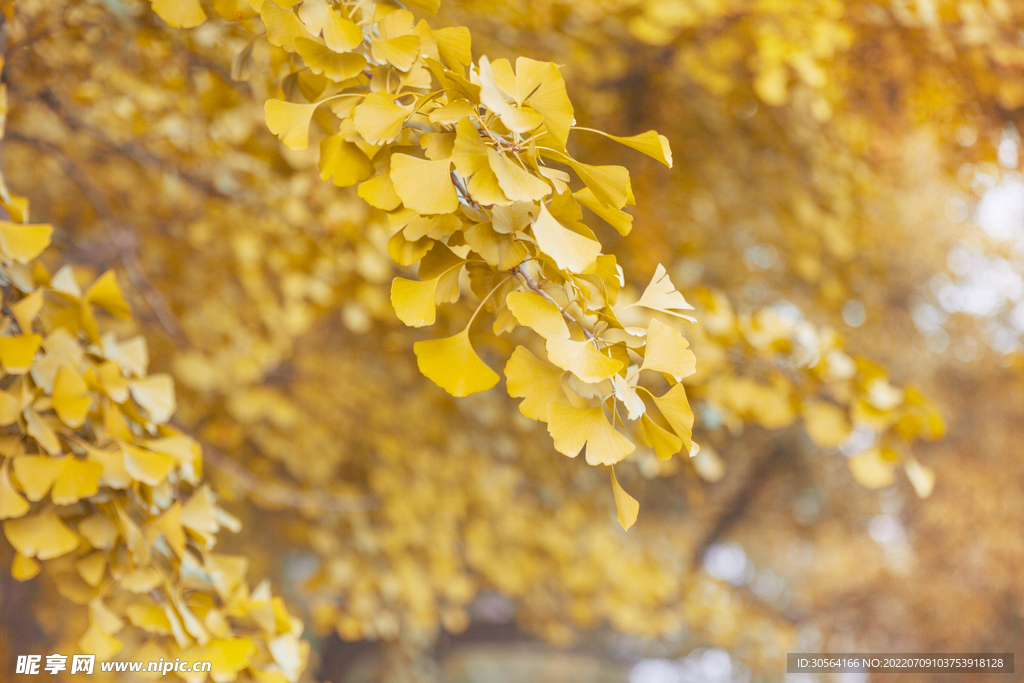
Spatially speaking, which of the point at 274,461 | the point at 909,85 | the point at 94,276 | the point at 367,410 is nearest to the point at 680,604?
the point at 367,410

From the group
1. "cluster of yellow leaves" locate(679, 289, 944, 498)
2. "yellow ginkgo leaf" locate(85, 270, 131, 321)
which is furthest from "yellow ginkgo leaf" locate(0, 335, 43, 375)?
"cluster of yellow leaves" locate(679, 289, 944, 498)

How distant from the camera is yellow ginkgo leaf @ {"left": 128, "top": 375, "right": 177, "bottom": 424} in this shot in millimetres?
624

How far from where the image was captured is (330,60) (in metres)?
0.40

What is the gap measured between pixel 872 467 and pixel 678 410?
66 centimetres

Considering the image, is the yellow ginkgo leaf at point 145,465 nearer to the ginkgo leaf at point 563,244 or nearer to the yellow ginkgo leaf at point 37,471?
the yellow ginkgo leaf at point 37,471

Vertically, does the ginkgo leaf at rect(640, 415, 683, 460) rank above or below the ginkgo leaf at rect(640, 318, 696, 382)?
below

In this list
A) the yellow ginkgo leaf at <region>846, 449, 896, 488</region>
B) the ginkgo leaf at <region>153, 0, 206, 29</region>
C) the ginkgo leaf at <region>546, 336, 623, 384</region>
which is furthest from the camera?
the yellow ginkgo leaf at <region>846, 449, 896, 488</region>

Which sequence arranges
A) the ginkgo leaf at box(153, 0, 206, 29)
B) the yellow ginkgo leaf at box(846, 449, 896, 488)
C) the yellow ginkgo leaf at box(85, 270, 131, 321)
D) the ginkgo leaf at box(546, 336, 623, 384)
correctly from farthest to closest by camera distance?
the yellow ginkgo leaf at box(846, 449, 896, 488) < the yellow ginkgo leaf at box(85, 270, 131, 321) < the ginkgo leaf at box(153, 0, 206, 29) < the ginkgo leaf at box(546, 336, 623, 384)

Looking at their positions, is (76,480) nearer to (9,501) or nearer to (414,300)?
(9,501)

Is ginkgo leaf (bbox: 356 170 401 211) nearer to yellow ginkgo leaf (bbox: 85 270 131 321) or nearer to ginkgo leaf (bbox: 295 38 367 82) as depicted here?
ginkgo leaf (bbox: 295 38 367 82)

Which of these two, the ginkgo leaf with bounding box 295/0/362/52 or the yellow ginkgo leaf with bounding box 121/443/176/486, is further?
the yellow ginkgo leaf with bounding box 121/443/176/486

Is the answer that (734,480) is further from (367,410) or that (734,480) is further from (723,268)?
(367,410)

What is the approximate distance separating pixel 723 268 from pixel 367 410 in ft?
4.55

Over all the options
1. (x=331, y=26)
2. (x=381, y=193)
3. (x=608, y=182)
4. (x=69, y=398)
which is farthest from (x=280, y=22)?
(x=69, y=398)
